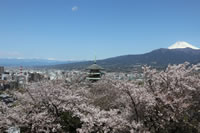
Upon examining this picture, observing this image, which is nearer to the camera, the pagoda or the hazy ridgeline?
the hazy ridgeline

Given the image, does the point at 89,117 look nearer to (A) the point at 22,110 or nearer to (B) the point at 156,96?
(B) the point at 156,96

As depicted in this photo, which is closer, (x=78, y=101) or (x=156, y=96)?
(x=156, y=96)

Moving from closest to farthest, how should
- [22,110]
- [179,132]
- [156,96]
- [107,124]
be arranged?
[107,124] < [156,96] < [179,132] < [22,110]

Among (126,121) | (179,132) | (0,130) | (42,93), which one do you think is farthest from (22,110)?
(179,132)

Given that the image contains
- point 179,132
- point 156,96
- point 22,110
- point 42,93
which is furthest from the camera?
point 22,110

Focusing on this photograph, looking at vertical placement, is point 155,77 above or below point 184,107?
above

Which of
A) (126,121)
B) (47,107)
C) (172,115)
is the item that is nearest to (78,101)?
(47,107)

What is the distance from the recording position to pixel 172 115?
21.7ft

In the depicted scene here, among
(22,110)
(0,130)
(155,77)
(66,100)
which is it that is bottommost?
(0,130)

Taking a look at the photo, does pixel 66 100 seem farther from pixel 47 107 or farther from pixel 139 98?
pixel 139 98

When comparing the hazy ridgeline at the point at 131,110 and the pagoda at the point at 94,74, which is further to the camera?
the pagoda at the point at 94,74

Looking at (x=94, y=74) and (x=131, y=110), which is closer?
Answer: (x=131, y=110)

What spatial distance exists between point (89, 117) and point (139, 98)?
179 centimetres

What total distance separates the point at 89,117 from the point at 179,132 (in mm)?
3598
